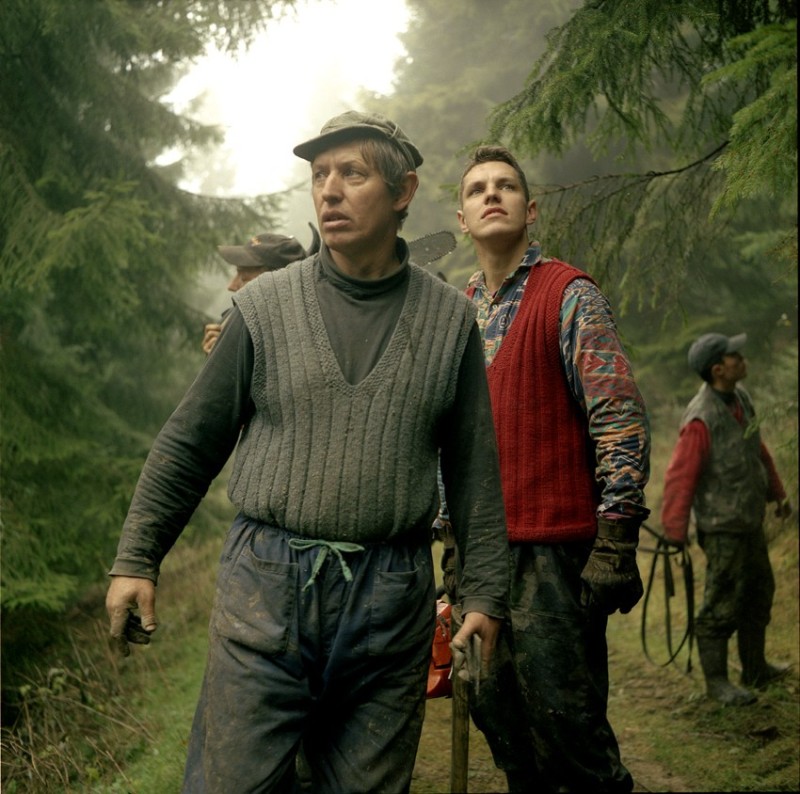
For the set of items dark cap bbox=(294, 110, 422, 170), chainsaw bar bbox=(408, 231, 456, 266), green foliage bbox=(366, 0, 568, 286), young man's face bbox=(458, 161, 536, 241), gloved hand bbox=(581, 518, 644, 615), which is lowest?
gloved hand bbox=(581, 518, 644, 615)

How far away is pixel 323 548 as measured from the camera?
2.27 metres

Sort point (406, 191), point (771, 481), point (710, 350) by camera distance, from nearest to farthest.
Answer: point (406, 191)
point (710, 350)
point (771, 481)

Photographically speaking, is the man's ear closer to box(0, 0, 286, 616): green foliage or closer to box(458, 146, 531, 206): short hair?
box(458, 146, 531, 206): short hair

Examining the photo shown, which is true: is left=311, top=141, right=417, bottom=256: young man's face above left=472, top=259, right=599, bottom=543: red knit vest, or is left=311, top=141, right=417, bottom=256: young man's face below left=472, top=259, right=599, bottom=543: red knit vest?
above

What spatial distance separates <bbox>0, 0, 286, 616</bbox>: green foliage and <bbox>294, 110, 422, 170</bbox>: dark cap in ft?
14.4

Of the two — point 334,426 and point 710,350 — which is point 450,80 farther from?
point 334,426

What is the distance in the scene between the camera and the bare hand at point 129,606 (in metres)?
2.27

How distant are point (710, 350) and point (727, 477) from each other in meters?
0.95

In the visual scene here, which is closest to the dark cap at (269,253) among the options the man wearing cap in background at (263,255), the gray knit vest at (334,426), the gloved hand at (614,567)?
the man wearing cap in background at (263,255)

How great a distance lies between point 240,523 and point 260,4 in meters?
6.91

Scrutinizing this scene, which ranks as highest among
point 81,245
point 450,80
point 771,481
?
point 450,80

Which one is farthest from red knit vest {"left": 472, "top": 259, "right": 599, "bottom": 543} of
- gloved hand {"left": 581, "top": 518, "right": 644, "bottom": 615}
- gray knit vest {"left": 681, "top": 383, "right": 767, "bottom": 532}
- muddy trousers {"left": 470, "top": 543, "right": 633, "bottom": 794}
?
gray knit vest {"left": 681, "top": 383, "right": 767, "bottom": 532}

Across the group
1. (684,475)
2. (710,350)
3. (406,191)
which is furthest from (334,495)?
(710,350)

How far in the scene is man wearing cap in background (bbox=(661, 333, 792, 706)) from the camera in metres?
5.94
